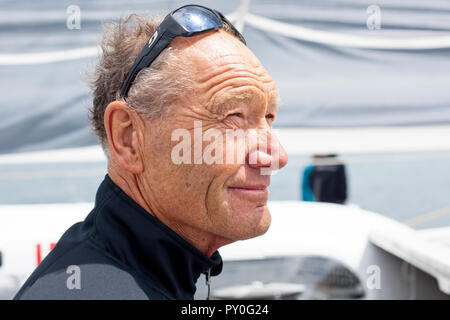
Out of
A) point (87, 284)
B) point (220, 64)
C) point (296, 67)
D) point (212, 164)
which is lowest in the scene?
point (87, 284)

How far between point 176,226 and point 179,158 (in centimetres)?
15

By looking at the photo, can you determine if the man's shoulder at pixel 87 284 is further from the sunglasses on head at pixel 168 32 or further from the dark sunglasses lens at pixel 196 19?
the dark sunglasses lens at pixel 196 19

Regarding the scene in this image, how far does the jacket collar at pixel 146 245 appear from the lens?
109 centimetres

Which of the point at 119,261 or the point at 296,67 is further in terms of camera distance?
the point at 296,67

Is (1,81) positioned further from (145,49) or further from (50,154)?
(145,49)

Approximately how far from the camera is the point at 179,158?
116cm


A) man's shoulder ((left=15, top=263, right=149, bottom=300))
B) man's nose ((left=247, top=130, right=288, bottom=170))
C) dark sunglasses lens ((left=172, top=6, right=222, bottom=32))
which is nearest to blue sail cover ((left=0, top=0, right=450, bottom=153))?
dark sunglasses lens ((left=172, top=6, right=222, bottom=32))

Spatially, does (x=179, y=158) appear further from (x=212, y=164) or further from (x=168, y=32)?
(x=168, y=32)

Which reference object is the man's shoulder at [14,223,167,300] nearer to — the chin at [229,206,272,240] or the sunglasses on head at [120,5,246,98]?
the chin at [229,206,272,240]

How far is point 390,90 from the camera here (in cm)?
319

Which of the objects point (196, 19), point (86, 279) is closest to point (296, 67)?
point (196, 19)

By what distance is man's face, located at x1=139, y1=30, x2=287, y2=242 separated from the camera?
1.16 meters

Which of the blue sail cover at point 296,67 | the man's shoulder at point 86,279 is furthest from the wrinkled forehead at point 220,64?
the blue sail cover at point 296,67
